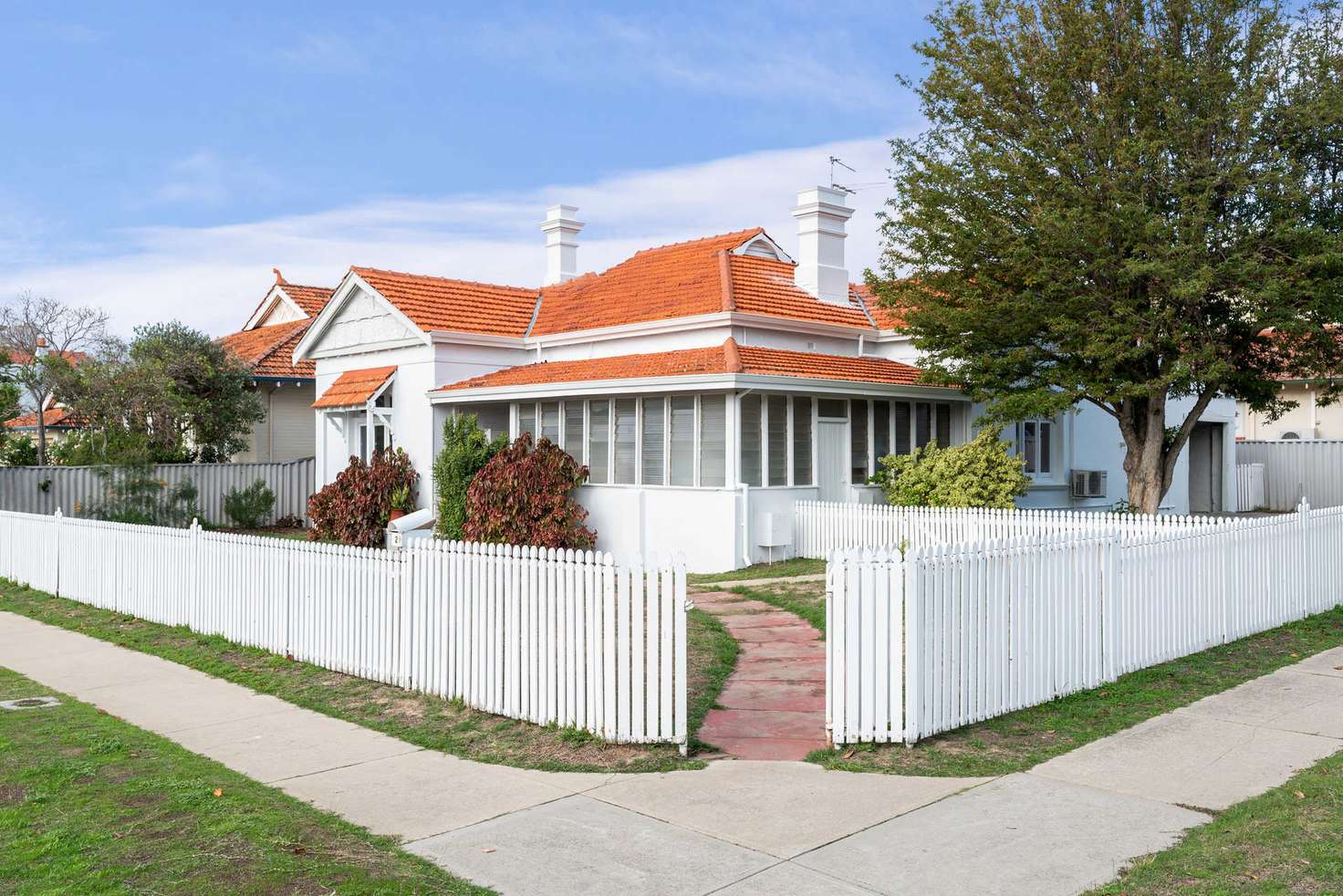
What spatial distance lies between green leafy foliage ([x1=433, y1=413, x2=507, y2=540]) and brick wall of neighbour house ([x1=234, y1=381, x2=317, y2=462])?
11.5m

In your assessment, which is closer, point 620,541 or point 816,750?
point 816,750

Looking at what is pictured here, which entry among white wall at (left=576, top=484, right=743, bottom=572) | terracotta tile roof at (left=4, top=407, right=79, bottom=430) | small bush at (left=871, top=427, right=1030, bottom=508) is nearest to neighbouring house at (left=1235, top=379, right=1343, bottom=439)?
small bush at (left=871, top=427, right=1030, bottom=508)

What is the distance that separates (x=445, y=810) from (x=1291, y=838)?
4.47m

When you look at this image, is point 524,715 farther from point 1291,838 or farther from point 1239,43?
point 1239,43

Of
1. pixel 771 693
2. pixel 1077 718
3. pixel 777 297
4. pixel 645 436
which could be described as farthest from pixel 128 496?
pixel 1077 718

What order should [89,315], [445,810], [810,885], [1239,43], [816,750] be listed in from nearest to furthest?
1. [810,885]
2. [445,810]
3. [816,750]
4. [1239,43]
5. [89,315]

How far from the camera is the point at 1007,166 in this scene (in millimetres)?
16609

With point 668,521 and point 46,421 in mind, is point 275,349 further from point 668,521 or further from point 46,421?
point 46,421

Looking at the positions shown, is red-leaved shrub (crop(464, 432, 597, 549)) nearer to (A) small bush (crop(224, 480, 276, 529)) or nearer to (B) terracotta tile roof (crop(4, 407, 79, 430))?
(A) small bush (crop(224, 480, 276, 529))

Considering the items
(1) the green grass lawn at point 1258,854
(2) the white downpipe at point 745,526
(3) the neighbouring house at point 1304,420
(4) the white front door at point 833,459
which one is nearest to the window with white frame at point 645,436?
(2) the white downpipe at point 745,526

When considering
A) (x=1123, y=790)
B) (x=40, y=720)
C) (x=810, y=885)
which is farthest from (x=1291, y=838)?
(x=40, y=720)

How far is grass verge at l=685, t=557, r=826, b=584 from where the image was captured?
16125mm

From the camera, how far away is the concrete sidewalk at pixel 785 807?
534 centimetres

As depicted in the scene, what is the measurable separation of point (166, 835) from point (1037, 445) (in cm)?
1961
